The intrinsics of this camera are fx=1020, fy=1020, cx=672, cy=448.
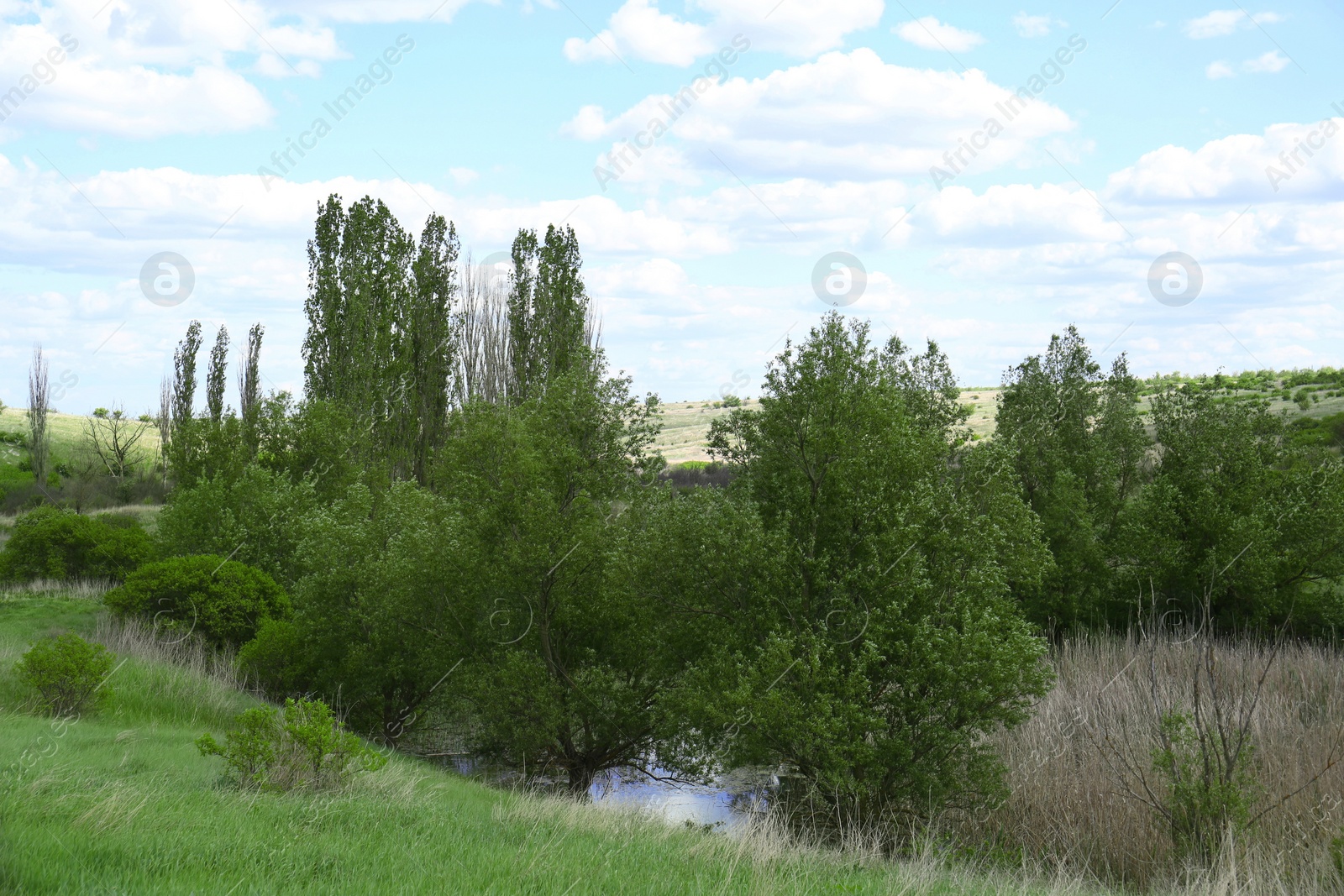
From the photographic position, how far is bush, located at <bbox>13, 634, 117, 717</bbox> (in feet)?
46.7

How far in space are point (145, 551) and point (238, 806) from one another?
813 inches

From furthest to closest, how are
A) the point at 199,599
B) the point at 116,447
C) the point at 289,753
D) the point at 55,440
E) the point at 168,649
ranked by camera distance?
the point at 55,440 → the point at 116,447 → the point at 199,599 → the point at 168,649 → the point at 289,753

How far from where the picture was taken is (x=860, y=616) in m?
13.1

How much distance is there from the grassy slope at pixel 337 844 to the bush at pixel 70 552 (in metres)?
16.2

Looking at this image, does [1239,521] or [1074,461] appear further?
[1074,461]

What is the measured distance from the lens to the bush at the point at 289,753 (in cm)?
989

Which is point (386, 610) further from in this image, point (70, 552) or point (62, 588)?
point (70, 552)

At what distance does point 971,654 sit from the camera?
12.5m

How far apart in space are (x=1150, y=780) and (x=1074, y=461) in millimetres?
15547

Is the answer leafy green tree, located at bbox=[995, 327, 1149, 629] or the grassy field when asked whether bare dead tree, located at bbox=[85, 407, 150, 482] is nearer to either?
the grassy field

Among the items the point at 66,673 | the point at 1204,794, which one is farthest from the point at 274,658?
→ the point at 1204,794

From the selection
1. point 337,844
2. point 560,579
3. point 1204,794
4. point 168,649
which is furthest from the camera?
point 168,649

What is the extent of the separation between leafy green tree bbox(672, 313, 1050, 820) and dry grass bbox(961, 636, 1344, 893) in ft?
4.70

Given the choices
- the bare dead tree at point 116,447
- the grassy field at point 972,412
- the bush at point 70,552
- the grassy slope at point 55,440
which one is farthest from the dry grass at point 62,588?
the grassy slope at point 55,440
